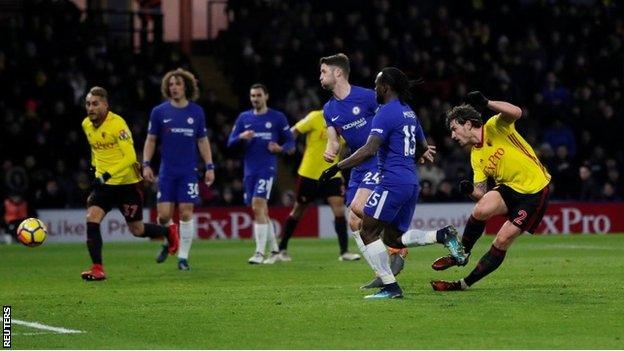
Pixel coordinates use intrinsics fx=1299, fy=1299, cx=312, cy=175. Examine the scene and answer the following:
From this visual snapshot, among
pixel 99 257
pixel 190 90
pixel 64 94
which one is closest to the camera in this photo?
pixel 99 257

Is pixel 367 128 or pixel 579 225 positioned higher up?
pixel 367 128

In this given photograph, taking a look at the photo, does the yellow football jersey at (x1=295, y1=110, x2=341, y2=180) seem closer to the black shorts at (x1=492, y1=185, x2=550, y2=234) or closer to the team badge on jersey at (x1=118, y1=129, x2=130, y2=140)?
the team badge on jersey at (x1=118, y1=129, x2=130, y2=140)

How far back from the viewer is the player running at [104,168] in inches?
622

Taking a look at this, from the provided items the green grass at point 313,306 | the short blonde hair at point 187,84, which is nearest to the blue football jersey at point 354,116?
the green grass at point 313,306


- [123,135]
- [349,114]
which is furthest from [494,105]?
[123,135]

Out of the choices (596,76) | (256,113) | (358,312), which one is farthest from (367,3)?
(358,312)

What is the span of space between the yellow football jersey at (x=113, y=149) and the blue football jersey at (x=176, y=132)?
1.42 metres

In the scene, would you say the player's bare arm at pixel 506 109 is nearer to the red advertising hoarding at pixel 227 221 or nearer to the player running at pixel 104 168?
the player running at pixel 104 168

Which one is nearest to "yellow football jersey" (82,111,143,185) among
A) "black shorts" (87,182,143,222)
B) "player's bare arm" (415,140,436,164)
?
"black shorts" (87,182,143,222)

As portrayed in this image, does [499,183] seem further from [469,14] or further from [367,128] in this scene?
[469,14]

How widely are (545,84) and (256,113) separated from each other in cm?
1516

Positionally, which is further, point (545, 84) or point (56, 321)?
point (545, 84)

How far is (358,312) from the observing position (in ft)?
36.8

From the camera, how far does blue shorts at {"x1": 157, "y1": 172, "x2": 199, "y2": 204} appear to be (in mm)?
17359
